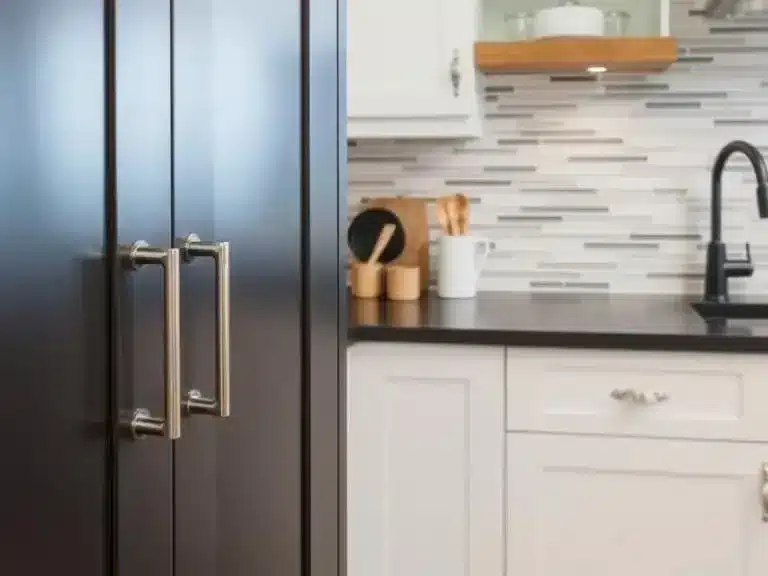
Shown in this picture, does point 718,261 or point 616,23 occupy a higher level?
point 616,23

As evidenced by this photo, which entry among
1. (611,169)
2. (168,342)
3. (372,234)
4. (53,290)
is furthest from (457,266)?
(53,290)

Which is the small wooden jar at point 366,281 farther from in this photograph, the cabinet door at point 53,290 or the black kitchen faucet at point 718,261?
the cabinet door at point 53,290

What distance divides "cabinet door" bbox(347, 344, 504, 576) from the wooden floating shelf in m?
0.69

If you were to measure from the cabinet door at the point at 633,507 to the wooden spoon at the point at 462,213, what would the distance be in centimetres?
66

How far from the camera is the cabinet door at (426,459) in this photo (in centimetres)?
219

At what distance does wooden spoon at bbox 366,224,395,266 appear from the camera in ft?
8.79

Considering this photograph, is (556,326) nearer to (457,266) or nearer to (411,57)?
(457,266)

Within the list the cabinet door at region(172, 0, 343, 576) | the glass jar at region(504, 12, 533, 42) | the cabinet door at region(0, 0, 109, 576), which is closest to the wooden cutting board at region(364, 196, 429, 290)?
the glass jar at region(504, 12, 533, 42)

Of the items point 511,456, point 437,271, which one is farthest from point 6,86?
point 437,271

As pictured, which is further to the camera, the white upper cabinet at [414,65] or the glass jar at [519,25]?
the glass jar at [519,25]

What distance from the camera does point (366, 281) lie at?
266 centimetres

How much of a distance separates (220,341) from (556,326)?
119cm

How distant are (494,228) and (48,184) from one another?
2.05 m

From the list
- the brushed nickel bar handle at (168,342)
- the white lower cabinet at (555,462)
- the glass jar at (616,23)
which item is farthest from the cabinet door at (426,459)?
the brushed nickel bar handle at (168,342)
